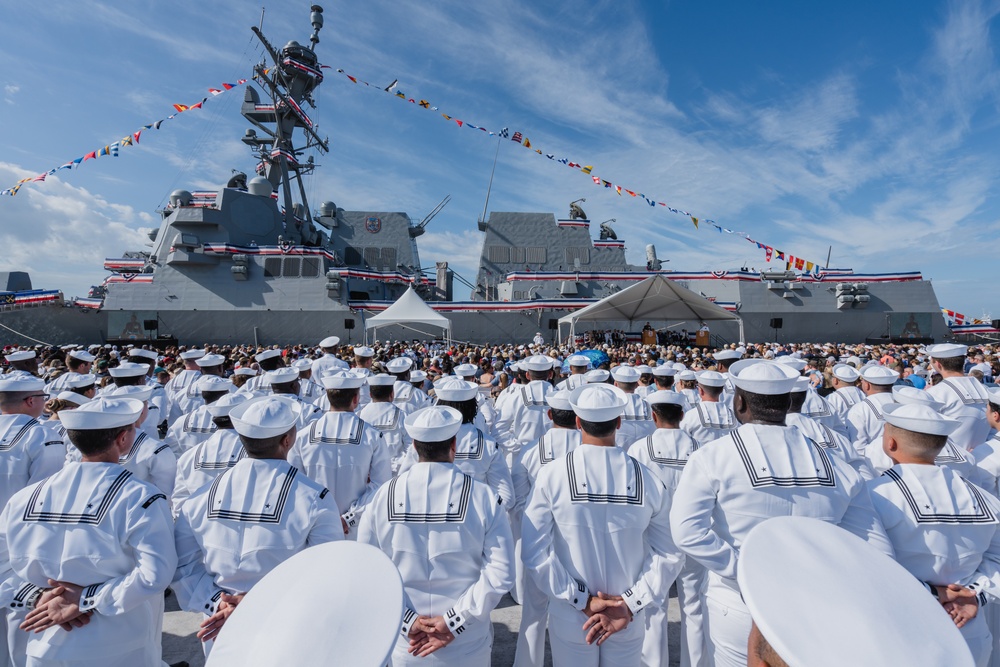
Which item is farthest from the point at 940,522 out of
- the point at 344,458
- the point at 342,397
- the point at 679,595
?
the point at 342,397

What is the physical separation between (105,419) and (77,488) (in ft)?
1.01

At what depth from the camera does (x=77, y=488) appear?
7.15 feet

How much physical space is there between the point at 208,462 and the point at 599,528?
2.82 meters

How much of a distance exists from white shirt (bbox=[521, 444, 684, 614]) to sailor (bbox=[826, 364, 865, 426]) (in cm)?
436

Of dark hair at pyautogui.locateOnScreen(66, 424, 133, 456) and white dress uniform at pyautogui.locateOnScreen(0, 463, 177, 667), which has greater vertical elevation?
dark hair at pyautogui.locateOnScreen(66, 424, 133, 456)

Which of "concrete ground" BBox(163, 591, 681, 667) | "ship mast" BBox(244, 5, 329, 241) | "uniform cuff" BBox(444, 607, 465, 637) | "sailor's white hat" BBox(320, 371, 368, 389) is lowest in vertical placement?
"concrete ground" BBox(163, 591, 681, 667)

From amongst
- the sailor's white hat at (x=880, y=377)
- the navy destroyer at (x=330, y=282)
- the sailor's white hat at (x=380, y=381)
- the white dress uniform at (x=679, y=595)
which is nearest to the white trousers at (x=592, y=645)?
the white dress uniform at (x=679, y=595)

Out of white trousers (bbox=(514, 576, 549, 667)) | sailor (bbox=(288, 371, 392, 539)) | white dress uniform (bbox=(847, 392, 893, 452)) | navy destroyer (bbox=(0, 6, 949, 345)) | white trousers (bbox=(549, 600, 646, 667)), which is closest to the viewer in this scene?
white trousers (bbox=(549, 600, 646, 667))

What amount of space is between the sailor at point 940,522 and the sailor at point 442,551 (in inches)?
69.1

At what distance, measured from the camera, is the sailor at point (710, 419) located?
4676 mm

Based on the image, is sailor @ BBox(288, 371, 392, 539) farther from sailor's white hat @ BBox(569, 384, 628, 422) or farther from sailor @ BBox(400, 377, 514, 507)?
sailor's white hat @ BBox(569, 384, 628, 422)

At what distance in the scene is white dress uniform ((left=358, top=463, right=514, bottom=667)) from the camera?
2246mm

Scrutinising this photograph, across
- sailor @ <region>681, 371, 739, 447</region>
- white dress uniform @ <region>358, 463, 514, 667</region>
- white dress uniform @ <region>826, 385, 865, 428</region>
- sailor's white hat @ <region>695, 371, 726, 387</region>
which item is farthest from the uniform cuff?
white dress uniform @ <region>826, 385, 865, 428</region>

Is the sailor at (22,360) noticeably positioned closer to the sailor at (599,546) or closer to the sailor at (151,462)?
the sailor at (151,462)
